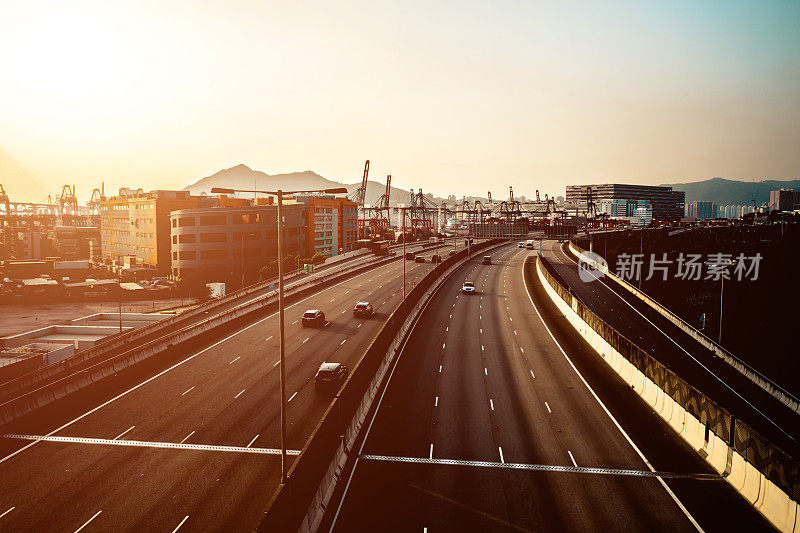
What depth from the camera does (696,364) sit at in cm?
4406

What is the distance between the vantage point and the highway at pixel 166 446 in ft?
57.3

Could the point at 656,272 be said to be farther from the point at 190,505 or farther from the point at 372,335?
the point at 190,505

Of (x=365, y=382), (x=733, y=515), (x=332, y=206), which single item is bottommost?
(x=733, y=515)

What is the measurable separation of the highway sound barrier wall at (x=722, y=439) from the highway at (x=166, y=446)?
17.9 metres

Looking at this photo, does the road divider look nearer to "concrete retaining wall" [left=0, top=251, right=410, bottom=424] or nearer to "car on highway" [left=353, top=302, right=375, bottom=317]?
"concrete retaining wall" [left=0, top=251, right=410, bottom=424]

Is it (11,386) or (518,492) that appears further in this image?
(11,386)

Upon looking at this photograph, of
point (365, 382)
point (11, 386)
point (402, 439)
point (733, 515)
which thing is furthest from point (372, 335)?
point (733, 515)

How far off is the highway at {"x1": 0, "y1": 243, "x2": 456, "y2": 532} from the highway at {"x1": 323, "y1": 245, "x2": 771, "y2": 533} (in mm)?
4063

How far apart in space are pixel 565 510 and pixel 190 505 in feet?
44.2

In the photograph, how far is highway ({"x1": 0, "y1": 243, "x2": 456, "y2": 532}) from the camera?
1747 cm

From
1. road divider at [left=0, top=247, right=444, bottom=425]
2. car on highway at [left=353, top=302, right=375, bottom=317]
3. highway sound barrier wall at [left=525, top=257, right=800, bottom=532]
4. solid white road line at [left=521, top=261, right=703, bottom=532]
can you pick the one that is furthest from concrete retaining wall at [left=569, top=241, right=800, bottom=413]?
road divider at [left=0, top=247, right=444, bottom=425]

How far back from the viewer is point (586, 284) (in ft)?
257

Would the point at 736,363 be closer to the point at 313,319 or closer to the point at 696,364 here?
the point at 696,364

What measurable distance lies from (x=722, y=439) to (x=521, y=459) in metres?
8.54
